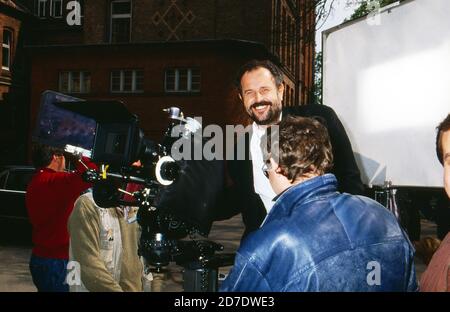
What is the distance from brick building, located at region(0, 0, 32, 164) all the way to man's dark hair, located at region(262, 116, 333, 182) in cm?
2632

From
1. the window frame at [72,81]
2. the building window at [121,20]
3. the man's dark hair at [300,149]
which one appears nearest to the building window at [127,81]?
the window frame at [72,81]

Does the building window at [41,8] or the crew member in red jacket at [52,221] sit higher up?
the building window at [41,8]

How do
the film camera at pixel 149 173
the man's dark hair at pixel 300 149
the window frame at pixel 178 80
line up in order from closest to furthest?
the man's dark hair at pixel 300 149 → the film camera at pixel 149 173 → the window frame at pixel 178 80

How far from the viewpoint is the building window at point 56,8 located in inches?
1134

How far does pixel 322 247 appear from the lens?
5.21 feet

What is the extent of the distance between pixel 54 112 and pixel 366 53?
2.43 meters

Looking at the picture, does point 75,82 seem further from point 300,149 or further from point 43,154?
point 300,149

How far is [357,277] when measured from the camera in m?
1.64

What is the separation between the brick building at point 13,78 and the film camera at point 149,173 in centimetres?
2527

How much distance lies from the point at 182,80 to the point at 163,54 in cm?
150

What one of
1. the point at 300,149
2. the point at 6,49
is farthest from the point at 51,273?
the point at 6,49

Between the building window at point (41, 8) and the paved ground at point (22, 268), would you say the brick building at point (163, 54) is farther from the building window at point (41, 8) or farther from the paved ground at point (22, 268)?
the paved ground at point (22, 268)

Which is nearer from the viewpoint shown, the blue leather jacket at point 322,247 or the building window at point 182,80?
the blue leather jacket at point 322,247

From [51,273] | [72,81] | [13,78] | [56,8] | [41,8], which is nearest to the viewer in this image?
[51,273]
